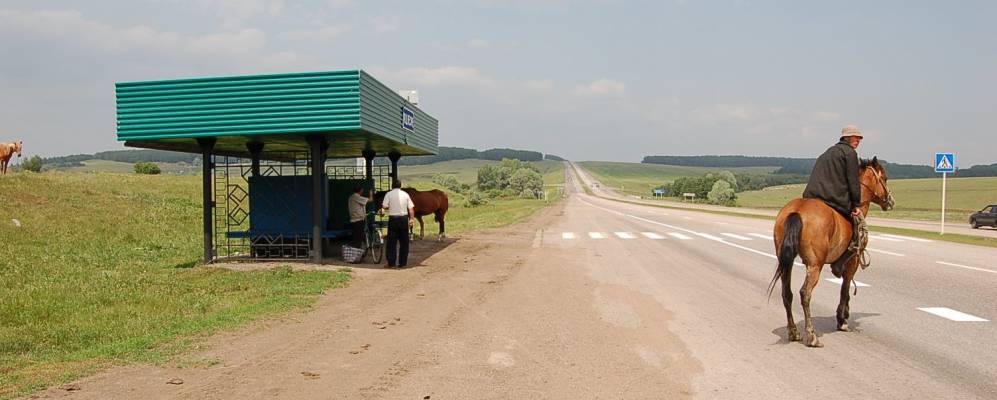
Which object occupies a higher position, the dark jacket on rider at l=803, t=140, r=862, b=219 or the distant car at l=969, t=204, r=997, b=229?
the dark jacket on rider at l=803, t=140, r=862, b=219

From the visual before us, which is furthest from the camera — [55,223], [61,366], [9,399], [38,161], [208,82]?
[38,161]

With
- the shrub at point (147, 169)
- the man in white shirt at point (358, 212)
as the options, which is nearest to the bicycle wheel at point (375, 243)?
the man in white shirt at point (358, 212)

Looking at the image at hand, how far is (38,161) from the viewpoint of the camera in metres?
62.2

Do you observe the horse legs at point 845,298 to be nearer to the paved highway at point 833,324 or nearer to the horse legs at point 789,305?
the paved highway at point 833,324

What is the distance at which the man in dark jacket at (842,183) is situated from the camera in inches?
337

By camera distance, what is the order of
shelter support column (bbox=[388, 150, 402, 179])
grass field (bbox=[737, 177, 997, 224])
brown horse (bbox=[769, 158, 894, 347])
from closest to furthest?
brown horse (bbox=[769, 158, 894, 347]), shelter support column (bbox=[388, 150, 402, 179]), grass field (bbox=[737, 177, 997, 224])

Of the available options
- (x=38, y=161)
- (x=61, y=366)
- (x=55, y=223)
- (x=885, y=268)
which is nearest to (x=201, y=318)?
(x=61, y=366)

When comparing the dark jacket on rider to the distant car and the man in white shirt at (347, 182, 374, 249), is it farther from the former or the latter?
the distant car

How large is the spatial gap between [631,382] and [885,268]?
11.8 m

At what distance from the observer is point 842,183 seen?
28.3 feet

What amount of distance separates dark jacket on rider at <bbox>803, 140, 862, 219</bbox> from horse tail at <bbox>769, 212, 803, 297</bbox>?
496mm

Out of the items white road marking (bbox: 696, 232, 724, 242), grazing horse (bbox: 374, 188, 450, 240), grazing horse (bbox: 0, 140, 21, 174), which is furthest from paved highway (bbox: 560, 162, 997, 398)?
grazing horse (bbox: 0, 140, 21, 174)

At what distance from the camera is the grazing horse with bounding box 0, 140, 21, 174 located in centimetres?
3102

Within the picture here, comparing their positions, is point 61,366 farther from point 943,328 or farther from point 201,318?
point 943,328
